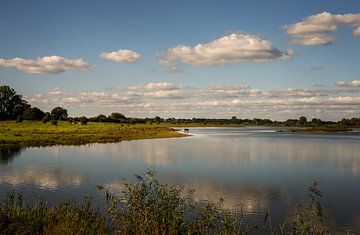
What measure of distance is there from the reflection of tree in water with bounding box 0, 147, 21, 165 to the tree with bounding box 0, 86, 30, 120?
94.5 meters

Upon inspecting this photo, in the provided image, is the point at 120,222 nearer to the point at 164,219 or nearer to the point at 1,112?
the point at 164,219

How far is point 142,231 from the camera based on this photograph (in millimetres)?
11445

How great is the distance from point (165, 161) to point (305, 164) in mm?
15962

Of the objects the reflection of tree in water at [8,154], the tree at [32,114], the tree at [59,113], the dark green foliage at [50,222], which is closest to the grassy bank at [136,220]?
the dark green foliage at [50,222]

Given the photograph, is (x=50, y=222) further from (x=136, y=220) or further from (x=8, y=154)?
(x=8, y=154)

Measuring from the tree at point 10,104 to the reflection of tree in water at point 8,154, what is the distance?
310 ft

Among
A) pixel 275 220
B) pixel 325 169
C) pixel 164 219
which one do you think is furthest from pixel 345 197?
pixel 164 219

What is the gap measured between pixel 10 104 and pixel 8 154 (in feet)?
358

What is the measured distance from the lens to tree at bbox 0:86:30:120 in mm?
144625

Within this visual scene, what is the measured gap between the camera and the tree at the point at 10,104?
145 meters

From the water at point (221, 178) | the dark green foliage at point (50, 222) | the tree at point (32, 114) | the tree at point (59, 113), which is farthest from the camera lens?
the tree at point (59, 113)

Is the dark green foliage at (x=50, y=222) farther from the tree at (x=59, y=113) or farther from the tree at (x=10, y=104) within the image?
the tree at (x=59, y=113)

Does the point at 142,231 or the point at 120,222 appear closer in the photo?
the point at 142,231

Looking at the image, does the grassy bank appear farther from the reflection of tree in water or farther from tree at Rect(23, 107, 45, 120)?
tree at Rect(23, 107, 45, 120)
